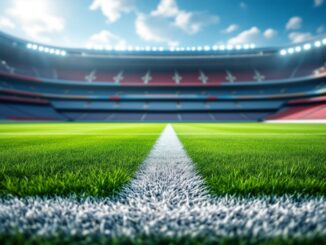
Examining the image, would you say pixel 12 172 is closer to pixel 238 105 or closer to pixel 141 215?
pixel 141 215

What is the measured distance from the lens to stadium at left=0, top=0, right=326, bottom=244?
26.1 inches

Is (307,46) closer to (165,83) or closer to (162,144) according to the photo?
(165,83)

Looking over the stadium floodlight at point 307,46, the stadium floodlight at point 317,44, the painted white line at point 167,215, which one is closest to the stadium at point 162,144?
the painted white line at point 167,215

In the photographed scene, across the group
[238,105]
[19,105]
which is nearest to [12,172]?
[19,105]

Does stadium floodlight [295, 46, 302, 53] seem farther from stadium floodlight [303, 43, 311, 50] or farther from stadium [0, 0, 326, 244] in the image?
stadium floodlight [303, 43, 311, 50]

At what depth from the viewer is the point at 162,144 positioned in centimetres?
354

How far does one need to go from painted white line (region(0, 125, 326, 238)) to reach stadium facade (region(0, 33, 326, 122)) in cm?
3253

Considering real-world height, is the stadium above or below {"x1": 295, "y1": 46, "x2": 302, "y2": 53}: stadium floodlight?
below

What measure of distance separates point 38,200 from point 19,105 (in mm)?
35531

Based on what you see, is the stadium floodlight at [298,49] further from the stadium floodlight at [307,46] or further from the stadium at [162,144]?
the stadium floodlight at [307,46]

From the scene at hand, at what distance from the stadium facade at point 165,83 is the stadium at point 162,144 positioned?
198 mm

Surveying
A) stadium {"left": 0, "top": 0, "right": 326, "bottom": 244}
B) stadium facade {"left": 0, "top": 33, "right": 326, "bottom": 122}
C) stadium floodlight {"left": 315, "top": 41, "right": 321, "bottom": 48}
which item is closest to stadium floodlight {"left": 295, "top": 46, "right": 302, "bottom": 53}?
stadium facade {"left": 0, "top": 33, "right": 326, "bottom": 122}

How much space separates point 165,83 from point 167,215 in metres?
37.3

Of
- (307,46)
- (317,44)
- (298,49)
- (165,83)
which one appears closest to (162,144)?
(165,83)
